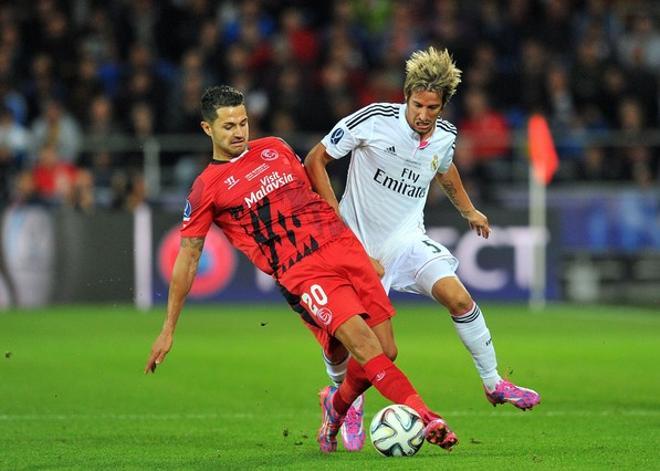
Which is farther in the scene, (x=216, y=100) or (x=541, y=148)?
(x=541, y=148)

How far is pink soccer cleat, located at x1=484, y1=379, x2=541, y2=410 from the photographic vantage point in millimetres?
8125

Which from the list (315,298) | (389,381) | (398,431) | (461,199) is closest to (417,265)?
(461,199)

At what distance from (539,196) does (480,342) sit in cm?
1078

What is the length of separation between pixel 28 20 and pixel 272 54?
348 cm

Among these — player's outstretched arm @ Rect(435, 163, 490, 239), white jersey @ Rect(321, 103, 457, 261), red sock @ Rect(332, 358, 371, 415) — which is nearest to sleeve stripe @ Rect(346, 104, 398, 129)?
white jersey @ Rect(321, 103, 457, 261)

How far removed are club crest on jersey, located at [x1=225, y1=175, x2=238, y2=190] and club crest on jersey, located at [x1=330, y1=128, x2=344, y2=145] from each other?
0.81 metres

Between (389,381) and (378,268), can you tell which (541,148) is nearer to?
(378,268)

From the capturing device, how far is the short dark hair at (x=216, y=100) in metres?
7.52

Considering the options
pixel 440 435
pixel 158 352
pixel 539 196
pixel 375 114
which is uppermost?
pixel 375 114

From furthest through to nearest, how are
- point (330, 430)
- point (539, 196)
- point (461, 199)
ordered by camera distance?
point (539, 196) → point (461, 199) → point (330, 430)

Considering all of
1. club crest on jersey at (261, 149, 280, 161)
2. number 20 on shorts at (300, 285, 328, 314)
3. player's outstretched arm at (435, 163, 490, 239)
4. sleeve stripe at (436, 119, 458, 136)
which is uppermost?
sleeve stripe at (436, 119, 458, 136)

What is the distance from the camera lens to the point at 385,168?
830cm

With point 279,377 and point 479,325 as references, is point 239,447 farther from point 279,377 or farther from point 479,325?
Result: point 279,377

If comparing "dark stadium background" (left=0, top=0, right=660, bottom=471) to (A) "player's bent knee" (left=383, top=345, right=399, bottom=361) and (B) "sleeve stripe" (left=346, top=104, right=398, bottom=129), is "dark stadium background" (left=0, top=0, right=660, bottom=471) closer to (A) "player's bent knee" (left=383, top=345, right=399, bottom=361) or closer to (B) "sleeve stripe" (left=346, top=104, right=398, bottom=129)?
(B) "sleeve stripe" (left=346, top=104, right=398, bottom=129)
